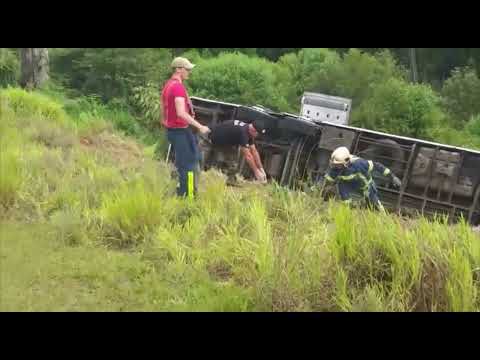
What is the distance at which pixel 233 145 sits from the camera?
1082cm

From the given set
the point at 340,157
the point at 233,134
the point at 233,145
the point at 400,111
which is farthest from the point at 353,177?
the point at 400,111

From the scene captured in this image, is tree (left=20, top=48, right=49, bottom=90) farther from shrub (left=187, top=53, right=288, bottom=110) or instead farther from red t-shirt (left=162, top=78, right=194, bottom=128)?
red t-shirt (left=162, top=78, right=194, bottom=128)

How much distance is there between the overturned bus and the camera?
1136 centimetres

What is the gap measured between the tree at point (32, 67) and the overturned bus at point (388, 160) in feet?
20.7

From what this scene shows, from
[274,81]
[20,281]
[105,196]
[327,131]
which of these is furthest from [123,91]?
[20,281]

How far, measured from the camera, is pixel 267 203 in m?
6.77

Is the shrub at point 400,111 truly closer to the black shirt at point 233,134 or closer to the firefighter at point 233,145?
the firefighter at point 233,145

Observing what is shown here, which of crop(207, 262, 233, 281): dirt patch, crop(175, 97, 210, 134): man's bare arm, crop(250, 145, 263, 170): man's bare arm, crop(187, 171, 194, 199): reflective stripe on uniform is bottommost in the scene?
crop(250, 145, 263, 170): man's bare arm

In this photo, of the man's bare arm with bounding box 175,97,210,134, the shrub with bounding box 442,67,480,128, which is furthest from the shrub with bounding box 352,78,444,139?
the man's bare arm with bounding box 175,97,210,134

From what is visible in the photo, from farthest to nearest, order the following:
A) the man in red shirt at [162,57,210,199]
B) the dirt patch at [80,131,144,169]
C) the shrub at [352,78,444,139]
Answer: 1. the shrub at [352,78,444,139]
2. the dirt patch at [80,131,144,169]
3. the man in red shirt at [162,57,210,199]

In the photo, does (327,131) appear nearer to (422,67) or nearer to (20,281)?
(20,281)

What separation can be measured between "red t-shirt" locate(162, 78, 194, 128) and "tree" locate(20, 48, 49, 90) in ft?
31.8

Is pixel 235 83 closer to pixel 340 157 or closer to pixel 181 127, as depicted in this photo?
pixel 340 157

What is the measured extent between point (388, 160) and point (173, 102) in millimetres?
5877
